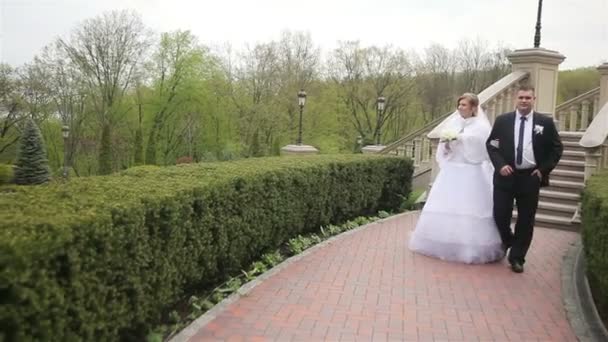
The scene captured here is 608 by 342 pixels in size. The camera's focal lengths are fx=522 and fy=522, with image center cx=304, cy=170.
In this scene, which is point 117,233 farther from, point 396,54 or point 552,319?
point 396,54

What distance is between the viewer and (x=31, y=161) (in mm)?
23016

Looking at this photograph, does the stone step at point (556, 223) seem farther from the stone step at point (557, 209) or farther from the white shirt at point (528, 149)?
the white shirt at point (528, 149)

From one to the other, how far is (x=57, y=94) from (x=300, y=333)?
34944 millimetres

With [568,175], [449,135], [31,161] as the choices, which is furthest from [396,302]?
[31,161]

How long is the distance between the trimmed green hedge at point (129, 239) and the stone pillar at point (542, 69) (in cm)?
575

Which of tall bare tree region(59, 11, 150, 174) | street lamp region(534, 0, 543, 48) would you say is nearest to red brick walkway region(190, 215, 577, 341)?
street lamp region(534, 0, 543, 48)

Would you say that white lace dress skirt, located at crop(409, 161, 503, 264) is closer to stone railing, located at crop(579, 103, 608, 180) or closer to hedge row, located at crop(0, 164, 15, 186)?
stone railing, located at crop(579, 103, 608, 180)

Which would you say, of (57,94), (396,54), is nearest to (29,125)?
(57,94)

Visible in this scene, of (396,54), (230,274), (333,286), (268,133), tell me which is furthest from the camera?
(396,54)

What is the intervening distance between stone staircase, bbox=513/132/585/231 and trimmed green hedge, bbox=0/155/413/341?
4030 mm

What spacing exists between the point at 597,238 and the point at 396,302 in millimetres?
1759

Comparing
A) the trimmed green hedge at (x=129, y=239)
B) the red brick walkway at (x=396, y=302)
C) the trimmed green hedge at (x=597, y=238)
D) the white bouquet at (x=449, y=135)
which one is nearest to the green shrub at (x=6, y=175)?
the trimmed green hedge at (x=129, y=239)

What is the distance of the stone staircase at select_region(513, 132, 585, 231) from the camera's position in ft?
26.6

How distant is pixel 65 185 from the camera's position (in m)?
4.00
